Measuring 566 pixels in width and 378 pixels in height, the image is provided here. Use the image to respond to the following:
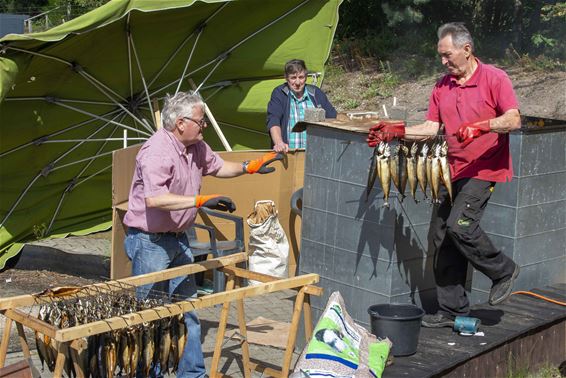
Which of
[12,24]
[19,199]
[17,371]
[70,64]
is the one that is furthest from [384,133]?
[12,24]

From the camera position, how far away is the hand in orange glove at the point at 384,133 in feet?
20.2

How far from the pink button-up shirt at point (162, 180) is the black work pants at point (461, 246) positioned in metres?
1.73

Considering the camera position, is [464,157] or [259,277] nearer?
[259,277]

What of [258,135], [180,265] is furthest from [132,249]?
[258,135]

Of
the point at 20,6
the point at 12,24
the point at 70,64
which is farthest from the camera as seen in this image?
the point at 20,6

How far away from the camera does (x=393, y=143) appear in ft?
20.8

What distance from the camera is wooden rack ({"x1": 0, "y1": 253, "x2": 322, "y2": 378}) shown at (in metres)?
4.73

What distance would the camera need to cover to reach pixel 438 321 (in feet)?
21.6

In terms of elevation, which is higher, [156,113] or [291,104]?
[291,104]

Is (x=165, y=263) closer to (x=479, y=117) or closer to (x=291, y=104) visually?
(x=479, y=117)

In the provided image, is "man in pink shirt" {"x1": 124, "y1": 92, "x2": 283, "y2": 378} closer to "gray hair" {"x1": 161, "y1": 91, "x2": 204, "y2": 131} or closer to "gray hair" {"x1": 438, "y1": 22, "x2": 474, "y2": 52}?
"gray hair" {"x1": 161, "y1": 91, "x2": 204, "y2": 131}

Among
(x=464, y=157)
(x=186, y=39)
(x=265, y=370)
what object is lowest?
(x=265, y=370)

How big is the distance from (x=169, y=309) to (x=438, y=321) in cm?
231

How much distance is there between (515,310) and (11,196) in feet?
15.9
